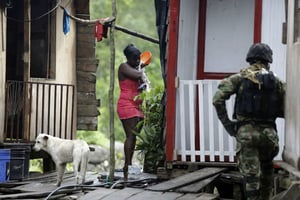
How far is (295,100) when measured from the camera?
26.0 ft

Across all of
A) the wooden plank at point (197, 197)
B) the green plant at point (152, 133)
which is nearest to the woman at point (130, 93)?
the green plant at point (152, 133)

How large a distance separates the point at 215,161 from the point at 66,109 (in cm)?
411

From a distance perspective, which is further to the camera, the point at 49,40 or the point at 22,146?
the point at 49,40

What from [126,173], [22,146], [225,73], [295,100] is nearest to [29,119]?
[22,146]

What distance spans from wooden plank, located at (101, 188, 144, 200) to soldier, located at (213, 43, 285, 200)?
1.45m

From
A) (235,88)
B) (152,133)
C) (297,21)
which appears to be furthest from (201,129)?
(297,21)

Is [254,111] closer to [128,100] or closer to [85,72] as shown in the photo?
[128,100]

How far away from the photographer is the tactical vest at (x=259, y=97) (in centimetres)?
846

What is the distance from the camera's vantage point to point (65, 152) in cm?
1106

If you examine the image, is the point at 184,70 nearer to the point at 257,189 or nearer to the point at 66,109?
the point at 257,189

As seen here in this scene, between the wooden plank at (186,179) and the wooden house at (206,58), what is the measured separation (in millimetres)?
389

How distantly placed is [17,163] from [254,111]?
475 cm

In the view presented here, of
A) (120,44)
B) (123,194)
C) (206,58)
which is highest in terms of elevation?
(120,44)

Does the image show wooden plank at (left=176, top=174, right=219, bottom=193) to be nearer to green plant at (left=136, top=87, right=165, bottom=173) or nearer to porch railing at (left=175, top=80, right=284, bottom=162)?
porch railing at (left=175, top=80, right=284, bottom=162)
